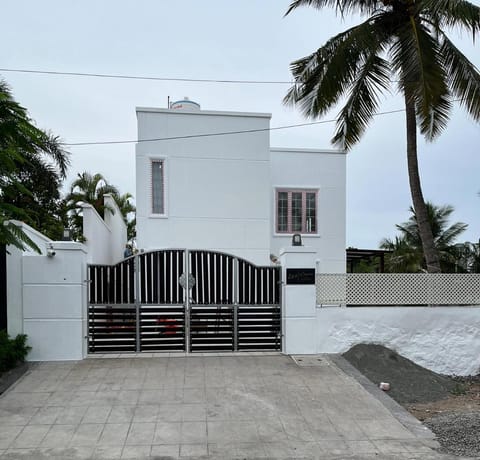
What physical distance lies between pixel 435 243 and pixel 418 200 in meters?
9.20

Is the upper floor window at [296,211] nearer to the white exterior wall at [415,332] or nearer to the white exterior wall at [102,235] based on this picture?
the white exterior wall at [102,235]

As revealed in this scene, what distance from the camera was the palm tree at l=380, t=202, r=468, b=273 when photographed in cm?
1684

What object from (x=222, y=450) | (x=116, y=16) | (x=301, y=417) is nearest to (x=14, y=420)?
(x=222, y=450)

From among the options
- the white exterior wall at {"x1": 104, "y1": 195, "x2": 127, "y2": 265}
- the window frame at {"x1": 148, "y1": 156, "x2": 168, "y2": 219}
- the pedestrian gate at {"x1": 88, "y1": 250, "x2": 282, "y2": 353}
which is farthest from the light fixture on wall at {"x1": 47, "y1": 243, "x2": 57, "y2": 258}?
the white exterior wall at {"x1": 104, "y1": 195, "x2": 127, "y2": 265}

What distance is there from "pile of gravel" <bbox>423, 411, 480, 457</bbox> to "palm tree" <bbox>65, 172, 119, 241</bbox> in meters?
15.5

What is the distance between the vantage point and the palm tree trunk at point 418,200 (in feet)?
29.6

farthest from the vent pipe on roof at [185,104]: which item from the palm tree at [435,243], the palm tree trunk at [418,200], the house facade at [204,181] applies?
the palm tree at [435,243]

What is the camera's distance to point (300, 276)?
768 centimetres

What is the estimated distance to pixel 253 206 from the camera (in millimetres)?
11688

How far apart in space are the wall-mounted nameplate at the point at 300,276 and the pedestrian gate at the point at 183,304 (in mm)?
258

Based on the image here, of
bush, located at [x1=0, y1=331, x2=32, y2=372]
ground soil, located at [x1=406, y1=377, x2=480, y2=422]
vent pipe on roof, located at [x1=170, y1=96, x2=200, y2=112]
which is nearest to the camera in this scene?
ground soil, located at [x1=406, y1=377, x2=480, y2=422]

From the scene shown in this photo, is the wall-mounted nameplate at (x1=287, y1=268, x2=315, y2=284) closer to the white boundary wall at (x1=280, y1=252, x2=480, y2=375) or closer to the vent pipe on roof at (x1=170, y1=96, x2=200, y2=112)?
the white boundary wall at (x1=280, y1=252, x2=480, y2=375)

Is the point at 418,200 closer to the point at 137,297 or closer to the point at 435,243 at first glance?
the point at 137,297

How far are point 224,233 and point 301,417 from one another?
276 inches
